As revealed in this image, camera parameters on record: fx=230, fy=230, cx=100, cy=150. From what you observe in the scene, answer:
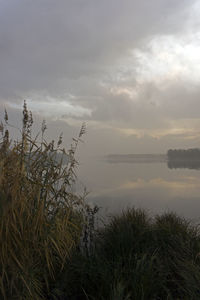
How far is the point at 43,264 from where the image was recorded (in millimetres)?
3906

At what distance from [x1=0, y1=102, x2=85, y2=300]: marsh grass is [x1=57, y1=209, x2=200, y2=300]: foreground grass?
518 mm

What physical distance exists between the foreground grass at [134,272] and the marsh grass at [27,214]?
1.70 feet

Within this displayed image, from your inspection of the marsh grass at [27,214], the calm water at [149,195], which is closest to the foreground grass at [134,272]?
the marsh grass at [27,214]

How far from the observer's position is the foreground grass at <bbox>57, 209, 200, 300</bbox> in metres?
3.42

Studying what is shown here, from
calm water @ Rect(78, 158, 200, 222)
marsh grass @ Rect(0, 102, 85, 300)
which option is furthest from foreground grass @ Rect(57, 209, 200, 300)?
calm water @ Rect(78, 158, 200, 222)

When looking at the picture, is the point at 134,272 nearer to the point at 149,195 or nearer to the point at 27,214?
the point at 27,214

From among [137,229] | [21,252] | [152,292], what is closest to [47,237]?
[21,252]

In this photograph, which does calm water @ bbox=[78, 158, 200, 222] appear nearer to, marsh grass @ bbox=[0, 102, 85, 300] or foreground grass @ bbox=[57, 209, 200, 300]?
marsh grass @ bbox=[0, 102, 85, 300]

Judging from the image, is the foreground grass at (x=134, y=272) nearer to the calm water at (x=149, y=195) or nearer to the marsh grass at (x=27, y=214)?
the marsh grass at (x=27, y=214)

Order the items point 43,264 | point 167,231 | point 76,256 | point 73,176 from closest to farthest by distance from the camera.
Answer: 1. point 43,264
2. point 76,256
3. point 73,176
4. point 167,231

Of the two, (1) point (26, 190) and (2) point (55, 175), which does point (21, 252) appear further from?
(2) point (55, 175)

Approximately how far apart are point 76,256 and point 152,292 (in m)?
1.51

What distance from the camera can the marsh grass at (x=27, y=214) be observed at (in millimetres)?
3068

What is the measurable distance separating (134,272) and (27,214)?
6.04ft
